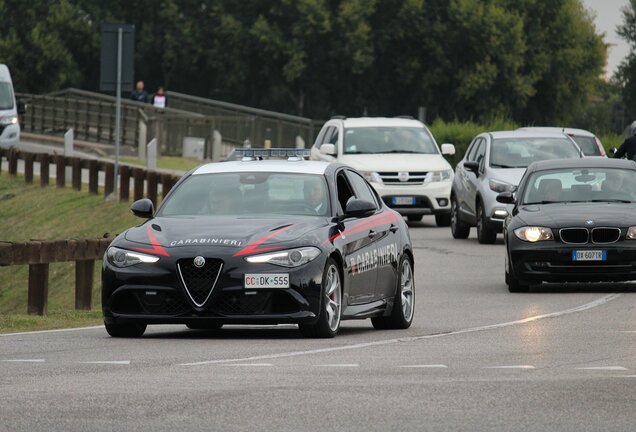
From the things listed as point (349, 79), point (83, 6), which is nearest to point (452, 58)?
point (349, 79)

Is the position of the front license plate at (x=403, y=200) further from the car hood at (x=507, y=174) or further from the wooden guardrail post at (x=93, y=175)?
the wooden guardrail post at (x=93, y=175)

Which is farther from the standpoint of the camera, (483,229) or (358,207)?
(483,229)

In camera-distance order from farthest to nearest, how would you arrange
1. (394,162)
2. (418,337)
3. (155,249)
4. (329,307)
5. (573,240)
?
(394,162) → (573,240) → (418,337) → (329,307) → (155,249)

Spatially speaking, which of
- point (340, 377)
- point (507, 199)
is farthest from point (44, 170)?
point (340, 377)

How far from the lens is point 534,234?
20.9 meters

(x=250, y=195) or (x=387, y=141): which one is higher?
(x=250, y=195)

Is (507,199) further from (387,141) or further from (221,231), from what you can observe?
(387,141)

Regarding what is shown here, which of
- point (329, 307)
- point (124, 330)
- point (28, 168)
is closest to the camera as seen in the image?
point (329, 307)

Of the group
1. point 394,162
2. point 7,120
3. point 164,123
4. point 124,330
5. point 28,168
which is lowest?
point 164,123

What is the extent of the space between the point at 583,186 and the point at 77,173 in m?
19.8

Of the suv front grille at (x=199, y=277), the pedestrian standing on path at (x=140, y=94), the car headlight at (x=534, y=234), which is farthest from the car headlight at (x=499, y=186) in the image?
the pedestrian standing on path at (x=140, y=94)

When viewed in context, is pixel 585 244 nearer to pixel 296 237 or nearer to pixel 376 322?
pixel 376 322

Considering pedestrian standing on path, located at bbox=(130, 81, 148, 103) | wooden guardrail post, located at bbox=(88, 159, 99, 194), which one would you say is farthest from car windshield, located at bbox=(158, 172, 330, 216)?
pedestrian standing on path, located at bbox=(130, 81, 148, 103)

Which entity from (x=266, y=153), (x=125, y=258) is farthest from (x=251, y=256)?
(x=266, y=153)
